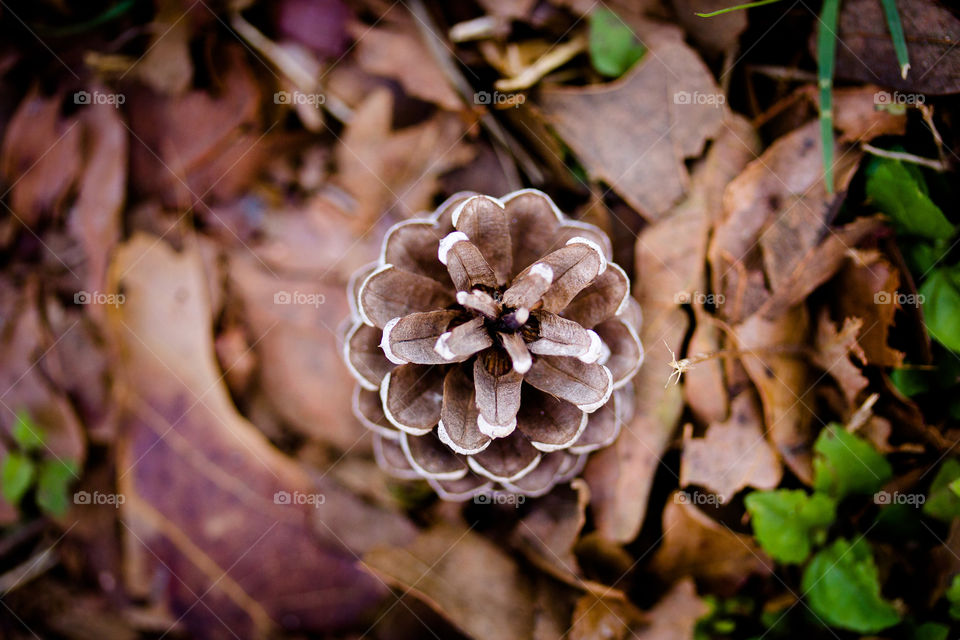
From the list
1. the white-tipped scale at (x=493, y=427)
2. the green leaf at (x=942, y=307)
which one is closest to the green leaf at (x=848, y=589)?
the green leaf at (x=942, y=307)

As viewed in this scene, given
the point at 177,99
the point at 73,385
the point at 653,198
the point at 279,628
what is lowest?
the point at 279,628

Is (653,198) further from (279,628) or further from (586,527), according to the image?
(279,628)

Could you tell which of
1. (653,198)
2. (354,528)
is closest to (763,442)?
(653,198)

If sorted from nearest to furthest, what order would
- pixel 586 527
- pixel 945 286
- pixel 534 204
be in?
1. pixel 534 204
2. pixel 945 286
3. pixel 586 527
